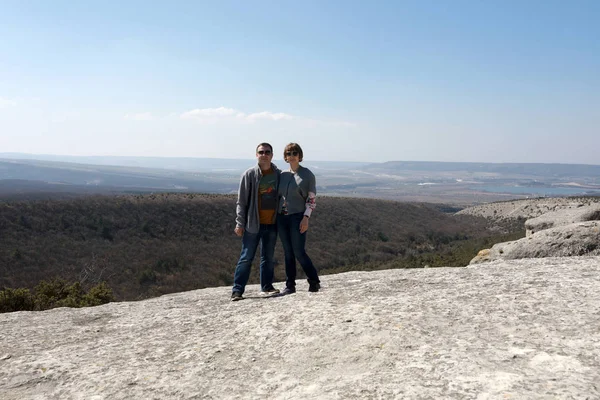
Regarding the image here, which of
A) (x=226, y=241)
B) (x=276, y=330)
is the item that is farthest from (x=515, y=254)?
(x=226, y=241)

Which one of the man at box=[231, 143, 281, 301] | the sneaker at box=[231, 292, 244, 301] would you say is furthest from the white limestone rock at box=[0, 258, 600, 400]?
the man at box=[231, 143, 281, 301]

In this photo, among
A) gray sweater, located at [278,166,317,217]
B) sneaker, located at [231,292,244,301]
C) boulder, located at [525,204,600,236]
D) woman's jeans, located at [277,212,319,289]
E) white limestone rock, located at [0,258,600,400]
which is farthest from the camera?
boulder, located at [525,204,600,236]

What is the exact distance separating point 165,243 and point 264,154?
26.7 metres

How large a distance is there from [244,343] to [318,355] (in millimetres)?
1004

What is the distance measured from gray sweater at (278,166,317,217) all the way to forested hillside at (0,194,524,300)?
12.8m

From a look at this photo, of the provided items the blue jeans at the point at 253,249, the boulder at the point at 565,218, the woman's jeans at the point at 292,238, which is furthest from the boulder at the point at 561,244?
the blue jeans at the point at 253,249

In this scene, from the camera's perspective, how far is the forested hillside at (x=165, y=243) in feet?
77.1

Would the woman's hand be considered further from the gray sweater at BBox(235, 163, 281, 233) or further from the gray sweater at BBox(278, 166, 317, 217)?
the gray sweater at BBox(235, 163, 281, 233)

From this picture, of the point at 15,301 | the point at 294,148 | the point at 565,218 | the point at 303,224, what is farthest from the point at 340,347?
the point at 565,218

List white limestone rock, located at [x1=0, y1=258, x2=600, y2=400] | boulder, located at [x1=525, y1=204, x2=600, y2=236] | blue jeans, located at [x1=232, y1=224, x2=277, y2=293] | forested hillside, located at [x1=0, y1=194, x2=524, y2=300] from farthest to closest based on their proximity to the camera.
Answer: forested hillside, located at [x1=0, y1=194, x2=524, y2=300]
boulder, located at [x1=525, y1=204, x2=600, y2=236]
blue jeans, located at [x1=232, y1=224, x2=277, y2=293]
white limestone rock, located at [x1=0, y1=258, x2=600, y2=400]

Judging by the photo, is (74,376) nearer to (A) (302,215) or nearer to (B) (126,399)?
(B) (126,399)

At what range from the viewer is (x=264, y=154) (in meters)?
6.54

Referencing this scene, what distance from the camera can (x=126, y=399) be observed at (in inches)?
152

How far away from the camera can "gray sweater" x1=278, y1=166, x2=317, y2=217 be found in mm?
6523
